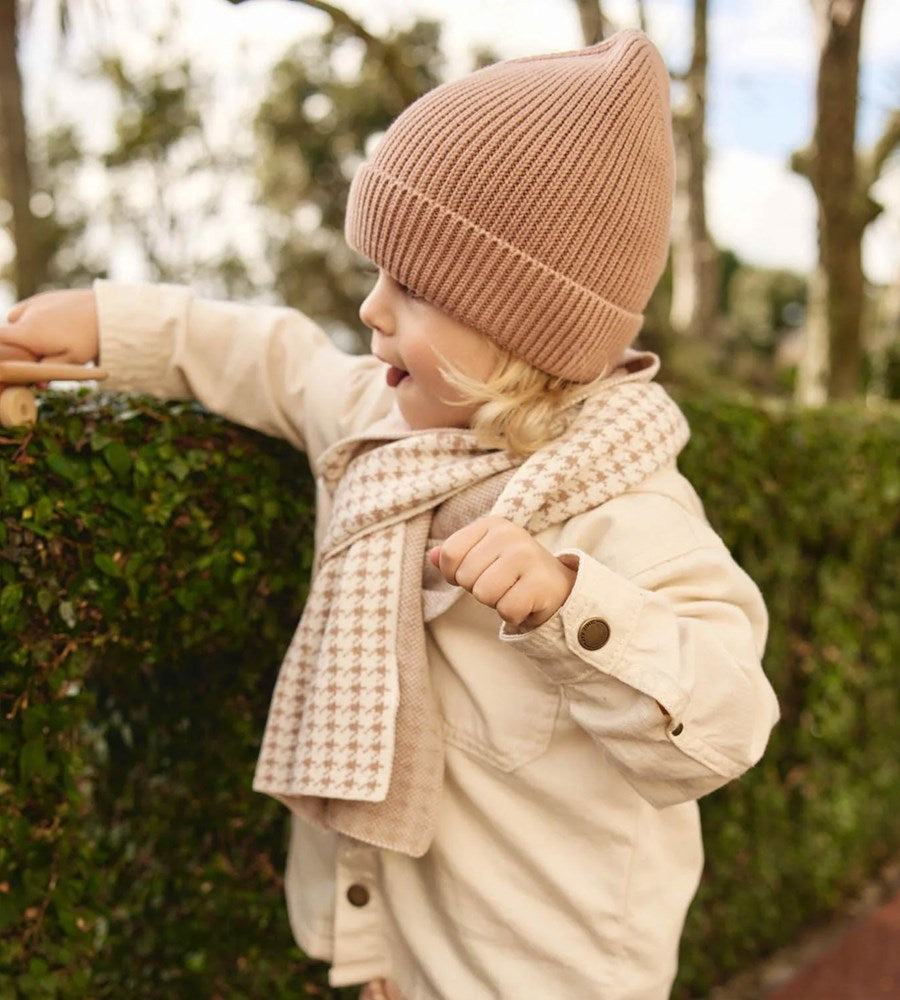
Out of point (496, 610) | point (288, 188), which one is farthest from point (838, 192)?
point (288, 188)

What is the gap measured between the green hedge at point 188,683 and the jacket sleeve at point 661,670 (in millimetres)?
761

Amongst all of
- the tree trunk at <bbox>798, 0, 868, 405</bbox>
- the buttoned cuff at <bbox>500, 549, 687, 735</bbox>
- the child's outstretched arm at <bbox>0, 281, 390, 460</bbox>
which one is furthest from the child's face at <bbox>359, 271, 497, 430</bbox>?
the tree trunk at <bbox>798, 0, 868, 405</bbox>

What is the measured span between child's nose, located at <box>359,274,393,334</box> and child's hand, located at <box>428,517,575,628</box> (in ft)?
1.49

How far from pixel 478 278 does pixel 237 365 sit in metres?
0.62

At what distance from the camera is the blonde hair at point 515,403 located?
5.82ft

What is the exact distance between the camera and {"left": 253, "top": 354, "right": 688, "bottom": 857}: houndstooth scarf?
1.71 metres

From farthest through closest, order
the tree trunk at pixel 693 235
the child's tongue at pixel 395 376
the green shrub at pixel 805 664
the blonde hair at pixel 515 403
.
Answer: the tree trunk at pixel 693 235 < the green shrub at pixel 805 664 < the child's tongue at pixel 395 376 < the blonde hair at pixel 515 403

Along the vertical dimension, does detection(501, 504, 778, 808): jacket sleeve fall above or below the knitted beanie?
below

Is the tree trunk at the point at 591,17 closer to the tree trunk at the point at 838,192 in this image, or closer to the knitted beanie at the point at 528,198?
the tree trunk at the point at 838,192

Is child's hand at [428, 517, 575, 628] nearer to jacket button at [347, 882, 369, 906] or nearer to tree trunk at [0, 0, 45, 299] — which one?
jacket button at [347, 882, 369, 906]

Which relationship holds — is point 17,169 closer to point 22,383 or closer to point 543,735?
point 22,383

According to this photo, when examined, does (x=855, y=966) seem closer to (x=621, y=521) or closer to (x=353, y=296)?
(x=621, y=521)

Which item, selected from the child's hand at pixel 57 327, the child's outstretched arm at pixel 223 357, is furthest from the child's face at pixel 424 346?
the child's hand at pixel 57 327

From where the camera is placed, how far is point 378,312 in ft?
5.92
